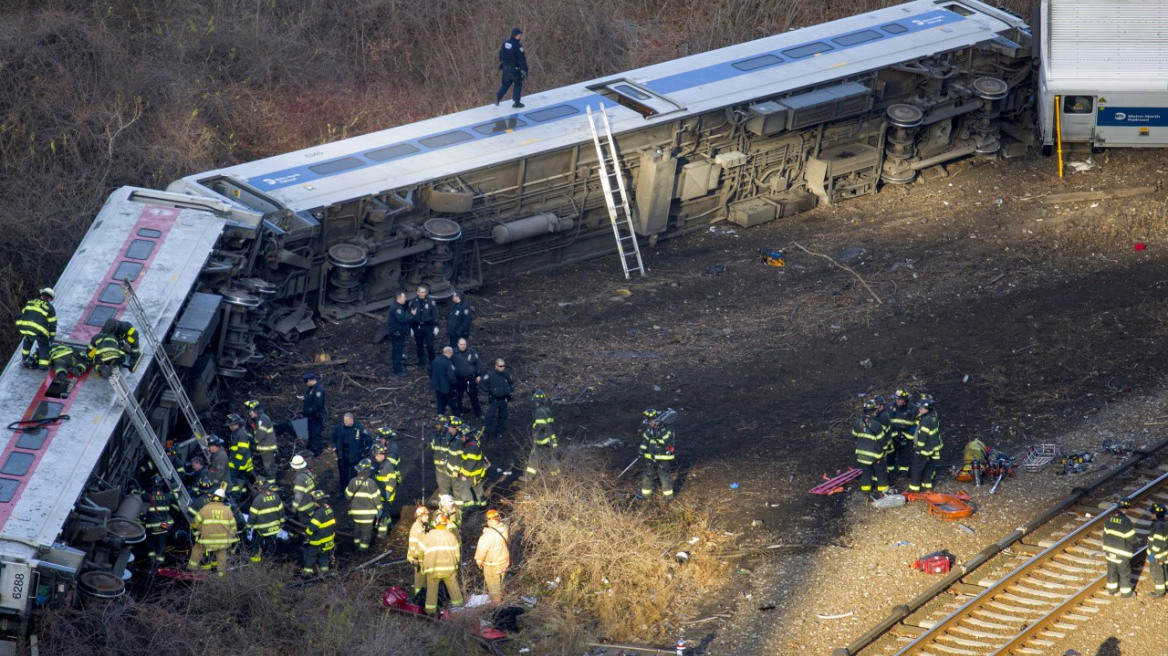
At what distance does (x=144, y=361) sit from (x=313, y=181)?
5421 mm

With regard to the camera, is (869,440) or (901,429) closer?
(869,440)

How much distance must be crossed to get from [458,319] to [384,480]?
3956 mm

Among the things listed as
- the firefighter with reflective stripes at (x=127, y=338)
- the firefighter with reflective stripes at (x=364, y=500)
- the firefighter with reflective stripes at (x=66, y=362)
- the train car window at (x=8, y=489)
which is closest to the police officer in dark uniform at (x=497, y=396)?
the firefighter with reflective stripes at (x=364, y=500)

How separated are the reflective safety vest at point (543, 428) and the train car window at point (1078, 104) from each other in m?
11.7

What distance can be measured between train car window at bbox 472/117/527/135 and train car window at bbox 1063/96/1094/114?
29.2 ft

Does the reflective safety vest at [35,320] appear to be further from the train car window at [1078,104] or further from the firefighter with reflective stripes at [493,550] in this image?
the train car window at [1078,104]

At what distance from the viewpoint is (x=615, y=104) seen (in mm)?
25188

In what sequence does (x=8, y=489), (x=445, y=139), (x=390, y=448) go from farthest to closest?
1. (x=445, y=139)
2. (x=390, y=448)
3. (x=8, y=489)

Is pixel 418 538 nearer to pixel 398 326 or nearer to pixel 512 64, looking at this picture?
pixel 398 326

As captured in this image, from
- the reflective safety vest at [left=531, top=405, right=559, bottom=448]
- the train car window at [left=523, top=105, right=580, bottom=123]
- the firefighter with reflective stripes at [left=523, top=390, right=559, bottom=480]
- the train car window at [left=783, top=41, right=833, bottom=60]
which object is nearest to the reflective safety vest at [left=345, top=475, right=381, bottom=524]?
the firefighter with reflective stripes at [left=523, top=390, right=559, bottom=480]

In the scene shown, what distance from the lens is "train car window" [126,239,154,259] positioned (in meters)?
19.8

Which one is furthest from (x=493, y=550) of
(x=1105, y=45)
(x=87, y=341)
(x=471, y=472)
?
(x=1105, y=45)

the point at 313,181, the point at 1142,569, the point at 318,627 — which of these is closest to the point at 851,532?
the point at 1142,569

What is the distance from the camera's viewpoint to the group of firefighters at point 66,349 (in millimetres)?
17484
